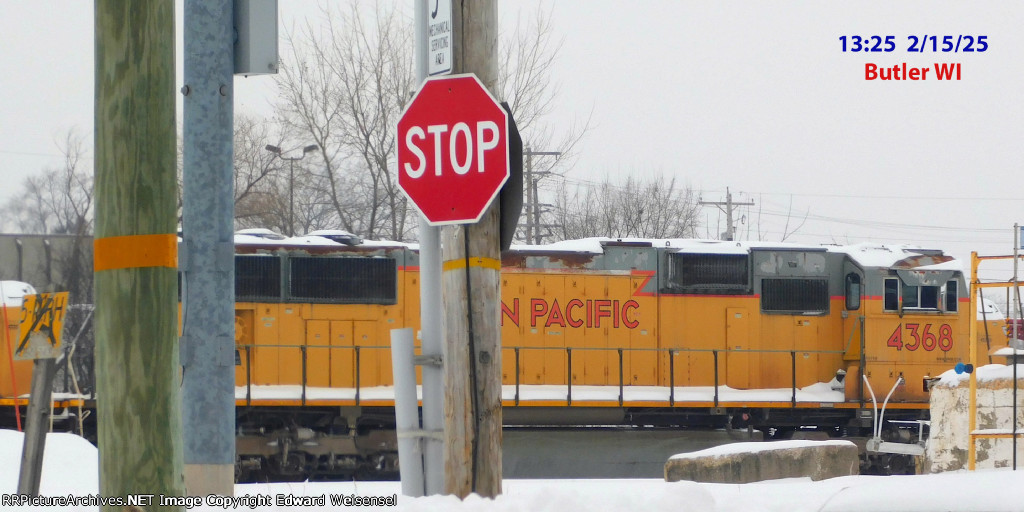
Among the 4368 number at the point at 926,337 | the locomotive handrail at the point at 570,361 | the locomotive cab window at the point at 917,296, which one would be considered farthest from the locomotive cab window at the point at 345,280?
the 4368 number at the point at 926,337

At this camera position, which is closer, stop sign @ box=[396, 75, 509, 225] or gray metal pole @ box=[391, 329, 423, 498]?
stop sign @ box=[396, 75, 509, 225]

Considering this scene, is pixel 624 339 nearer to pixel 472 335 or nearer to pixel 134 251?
pixel 472 335

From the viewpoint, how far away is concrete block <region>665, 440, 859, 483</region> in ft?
28.1

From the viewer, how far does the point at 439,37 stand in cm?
409

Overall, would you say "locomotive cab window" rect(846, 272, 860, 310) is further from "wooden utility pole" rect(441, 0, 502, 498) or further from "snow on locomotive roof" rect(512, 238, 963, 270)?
"wooden utility pole" rect(441, 0, 502, 498)

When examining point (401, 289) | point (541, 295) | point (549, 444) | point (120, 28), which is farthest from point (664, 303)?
point (120, 28)

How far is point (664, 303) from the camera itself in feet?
49.3

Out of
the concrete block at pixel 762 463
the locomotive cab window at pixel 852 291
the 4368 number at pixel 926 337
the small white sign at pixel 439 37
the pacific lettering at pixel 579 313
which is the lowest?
the concrete block at pixel 762 463

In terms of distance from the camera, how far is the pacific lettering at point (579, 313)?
48.4 feet

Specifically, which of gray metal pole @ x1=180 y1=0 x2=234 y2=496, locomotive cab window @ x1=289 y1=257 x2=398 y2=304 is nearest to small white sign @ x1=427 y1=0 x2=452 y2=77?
gray metal pole @ x1=180 y1=0 x2=234 y2=496

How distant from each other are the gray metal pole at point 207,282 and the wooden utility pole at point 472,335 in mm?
880

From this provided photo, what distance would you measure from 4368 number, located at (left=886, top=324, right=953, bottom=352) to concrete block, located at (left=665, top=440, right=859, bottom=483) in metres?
6.69

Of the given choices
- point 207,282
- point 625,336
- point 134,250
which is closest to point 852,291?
point 625,336

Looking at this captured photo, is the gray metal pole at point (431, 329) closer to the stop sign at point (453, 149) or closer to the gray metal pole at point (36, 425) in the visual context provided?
the stop sign at point (453, 149)
